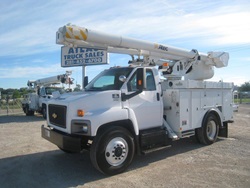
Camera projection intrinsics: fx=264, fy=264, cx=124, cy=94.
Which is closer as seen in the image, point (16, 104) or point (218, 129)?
point (218, 129)

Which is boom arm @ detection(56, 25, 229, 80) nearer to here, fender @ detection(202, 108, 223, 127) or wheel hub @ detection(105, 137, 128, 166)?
fender @ detection(202, 108, 223, 127)

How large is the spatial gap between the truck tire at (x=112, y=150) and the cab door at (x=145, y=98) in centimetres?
73

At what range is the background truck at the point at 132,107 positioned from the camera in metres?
5.86

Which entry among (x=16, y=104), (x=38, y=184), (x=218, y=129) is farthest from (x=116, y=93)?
(x=16, y=104)

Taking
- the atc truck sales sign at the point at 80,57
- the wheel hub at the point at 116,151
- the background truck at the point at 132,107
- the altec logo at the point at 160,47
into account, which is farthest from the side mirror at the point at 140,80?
the atc truck sales sign at the point at 80,57

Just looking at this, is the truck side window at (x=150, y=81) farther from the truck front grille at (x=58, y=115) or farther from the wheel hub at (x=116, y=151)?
the truck front grille at (x=58, y=115)

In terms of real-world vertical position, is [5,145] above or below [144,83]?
below

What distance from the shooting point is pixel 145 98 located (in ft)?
22.7

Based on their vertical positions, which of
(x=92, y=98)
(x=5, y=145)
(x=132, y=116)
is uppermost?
(x=92, y=98)

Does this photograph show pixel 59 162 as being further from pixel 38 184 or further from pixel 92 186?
pixel 92 186

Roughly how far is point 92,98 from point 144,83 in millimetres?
1409

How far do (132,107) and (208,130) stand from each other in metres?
3.86

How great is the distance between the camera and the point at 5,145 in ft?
30.3

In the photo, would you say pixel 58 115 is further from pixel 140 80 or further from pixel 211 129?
pixel 211 129
